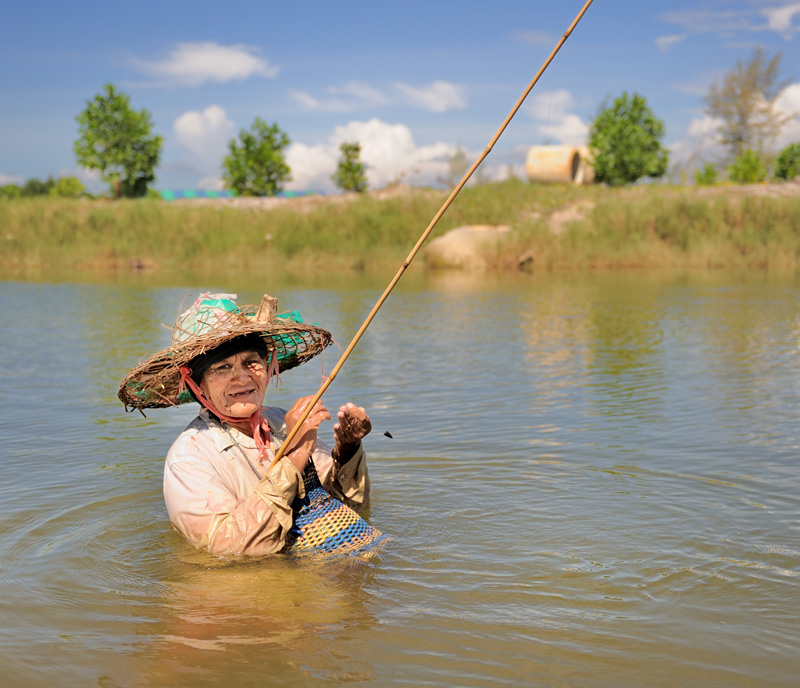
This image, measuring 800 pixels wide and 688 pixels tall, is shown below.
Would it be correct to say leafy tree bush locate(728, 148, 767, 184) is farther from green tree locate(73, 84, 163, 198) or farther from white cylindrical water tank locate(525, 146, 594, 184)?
green tree locate(73, 84, 163, 198)

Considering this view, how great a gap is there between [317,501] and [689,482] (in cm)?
237

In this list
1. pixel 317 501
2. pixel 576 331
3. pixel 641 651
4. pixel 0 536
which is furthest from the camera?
pixel 576 331

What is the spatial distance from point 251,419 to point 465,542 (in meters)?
1.20

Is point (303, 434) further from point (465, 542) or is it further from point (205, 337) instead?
point (465, 542)

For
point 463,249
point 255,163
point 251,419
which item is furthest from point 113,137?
point 251,419

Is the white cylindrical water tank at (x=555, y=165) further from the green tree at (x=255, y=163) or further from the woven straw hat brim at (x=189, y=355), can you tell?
the woven straw hat brim at (x=189, y=355)

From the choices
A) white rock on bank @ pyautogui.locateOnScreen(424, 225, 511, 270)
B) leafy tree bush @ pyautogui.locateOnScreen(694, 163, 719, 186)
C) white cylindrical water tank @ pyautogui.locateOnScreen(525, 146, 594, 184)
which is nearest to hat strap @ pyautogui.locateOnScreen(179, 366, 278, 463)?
white rock on bank @ pyautogui.locateOnScreen(424, 225, 511, 270)

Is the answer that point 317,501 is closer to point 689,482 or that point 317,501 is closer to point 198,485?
point 198,485

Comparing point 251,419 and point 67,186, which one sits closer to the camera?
point 251,419

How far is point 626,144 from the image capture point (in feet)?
120

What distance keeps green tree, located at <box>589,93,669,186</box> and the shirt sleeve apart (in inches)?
1384

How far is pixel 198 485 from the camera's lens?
11.9 feet

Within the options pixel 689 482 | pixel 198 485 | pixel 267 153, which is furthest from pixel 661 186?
pixel 198 485

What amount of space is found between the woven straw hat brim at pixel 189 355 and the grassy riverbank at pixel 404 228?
2233cm
